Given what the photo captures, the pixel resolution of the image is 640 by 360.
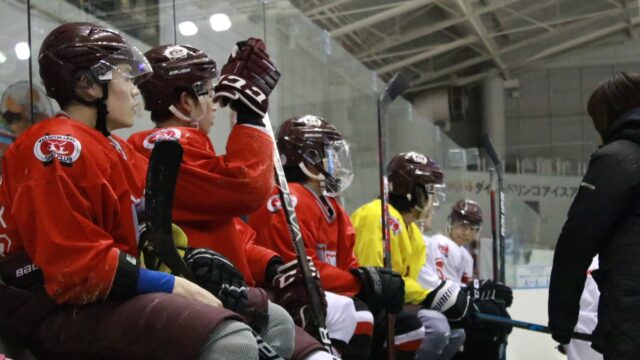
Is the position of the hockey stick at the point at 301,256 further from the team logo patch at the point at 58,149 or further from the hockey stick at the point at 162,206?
the team logo patch at the point at 58,149

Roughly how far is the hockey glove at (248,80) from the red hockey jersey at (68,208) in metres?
0.38

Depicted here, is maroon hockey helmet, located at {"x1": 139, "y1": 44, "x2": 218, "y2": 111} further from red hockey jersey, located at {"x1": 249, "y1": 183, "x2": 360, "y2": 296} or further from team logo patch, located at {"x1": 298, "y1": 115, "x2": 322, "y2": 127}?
team logo patch, located at {"x1": 298, "y1": 115, "x2": 322, "y2": 127}

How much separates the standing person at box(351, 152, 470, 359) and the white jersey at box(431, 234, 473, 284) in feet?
3.82

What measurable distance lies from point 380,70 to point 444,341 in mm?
3003

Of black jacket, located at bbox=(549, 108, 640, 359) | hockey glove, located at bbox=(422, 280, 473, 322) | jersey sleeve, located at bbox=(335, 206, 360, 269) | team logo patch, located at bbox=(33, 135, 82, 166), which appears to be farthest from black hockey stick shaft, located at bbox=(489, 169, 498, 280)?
team logo patch, located at bbox=(33, 135, 82, 166)

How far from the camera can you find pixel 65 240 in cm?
144

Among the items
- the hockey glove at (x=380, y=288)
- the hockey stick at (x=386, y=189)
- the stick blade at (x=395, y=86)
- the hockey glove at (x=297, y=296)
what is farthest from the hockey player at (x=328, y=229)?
the stick blade at (x=395, y=86)

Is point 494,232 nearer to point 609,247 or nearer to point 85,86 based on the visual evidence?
point 609,247

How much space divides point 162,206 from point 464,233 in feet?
13.7

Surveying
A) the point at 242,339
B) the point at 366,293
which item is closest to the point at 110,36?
the point at 242,339

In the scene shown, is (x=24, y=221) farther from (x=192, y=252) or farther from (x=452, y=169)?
(x=452, y=169)

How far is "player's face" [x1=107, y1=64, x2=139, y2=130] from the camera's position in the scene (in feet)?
5.65

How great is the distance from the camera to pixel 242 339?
144 cm

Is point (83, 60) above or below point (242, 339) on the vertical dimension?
above
